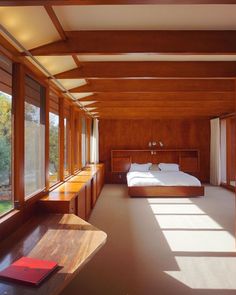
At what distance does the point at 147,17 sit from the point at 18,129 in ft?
5.21

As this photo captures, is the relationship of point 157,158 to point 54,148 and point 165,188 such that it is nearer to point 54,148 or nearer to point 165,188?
point 165,188

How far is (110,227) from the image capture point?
4.80 m

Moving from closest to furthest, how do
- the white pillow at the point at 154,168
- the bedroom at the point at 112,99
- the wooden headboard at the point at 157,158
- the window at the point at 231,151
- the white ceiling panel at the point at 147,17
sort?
the white ceiling panel at the point at 147,17 < the bedroom at the point at 112,99 < the window at the point at 231,151 < the white pillow at the point at 154,168 < the wooden headboard at the point at 157,158

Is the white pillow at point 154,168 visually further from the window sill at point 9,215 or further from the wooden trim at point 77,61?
the window sill at point 9,215

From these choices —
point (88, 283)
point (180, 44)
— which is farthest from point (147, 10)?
point (88, 283)

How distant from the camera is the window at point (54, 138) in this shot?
4.68 metres

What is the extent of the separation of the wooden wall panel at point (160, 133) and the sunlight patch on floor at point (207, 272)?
7.06 m

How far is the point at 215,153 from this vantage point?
379 inches

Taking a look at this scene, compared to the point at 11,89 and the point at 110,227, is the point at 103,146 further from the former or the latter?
the point at 11,89

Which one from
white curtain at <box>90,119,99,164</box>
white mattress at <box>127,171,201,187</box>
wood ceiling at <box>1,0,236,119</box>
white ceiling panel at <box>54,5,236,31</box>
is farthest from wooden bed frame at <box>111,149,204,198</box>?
white ceiling panel at <box>54,5,236,31</box>

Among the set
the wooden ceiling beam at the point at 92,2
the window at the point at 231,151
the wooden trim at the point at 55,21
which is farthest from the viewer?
the window at the point at 231,151

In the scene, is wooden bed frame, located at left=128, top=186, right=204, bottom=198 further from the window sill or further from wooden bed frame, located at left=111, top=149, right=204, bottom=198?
the window sill

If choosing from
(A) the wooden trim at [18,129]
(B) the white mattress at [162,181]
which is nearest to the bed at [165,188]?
(B) the white mattress at [162,181]

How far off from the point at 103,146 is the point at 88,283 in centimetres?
770
